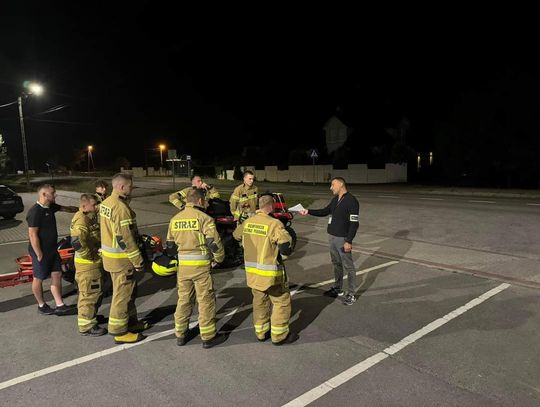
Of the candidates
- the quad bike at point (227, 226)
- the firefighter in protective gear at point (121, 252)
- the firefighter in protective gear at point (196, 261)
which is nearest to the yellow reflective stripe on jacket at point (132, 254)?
the firefighter in protective gear at point (121, 252)

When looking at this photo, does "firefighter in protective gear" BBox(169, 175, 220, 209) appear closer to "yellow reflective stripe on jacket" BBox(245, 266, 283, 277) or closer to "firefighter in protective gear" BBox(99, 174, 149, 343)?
"firefighter in protective gear" BBox(99, 174, 149, 343)

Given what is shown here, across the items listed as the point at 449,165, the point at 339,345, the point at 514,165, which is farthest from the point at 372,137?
the point at 339,345

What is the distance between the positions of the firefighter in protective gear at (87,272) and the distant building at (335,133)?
1618 inches

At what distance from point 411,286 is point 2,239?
11067 mm

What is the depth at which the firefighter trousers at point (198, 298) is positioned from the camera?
424 centimetres

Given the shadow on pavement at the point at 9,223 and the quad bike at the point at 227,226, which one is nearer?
the quad bike at the point at 227,226

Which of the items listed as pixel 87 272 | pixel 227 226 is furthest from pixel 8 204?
pixel 87 272

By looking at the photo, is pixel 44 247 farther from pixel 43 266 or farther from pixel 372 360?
pixel 372 360

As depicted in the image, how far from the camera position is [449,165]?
29391 mm

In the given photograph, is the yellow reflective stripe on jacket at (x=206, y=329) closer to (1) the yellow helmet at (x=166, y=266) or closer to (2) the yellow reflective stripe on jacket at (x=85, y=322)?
(1) the yellow helmet at (x=166, y=266)

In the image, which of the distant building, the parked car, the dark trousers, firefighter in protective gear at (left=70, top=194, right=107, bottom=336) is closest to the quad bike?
the dark trousers

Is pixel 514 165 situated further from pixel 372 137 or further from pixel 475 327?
pixel 475 327

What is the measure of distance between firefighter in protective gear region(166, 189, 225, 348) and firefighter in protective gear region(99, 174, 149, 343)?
48 centimetres

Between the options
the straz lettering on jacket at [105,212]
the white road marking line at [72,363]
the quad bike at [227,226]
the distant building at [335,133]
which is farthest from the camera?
the distant building at [335,133]
